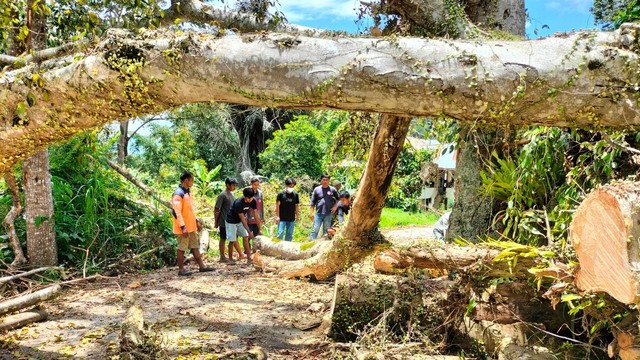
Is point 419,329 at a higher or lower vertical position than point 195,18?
lower

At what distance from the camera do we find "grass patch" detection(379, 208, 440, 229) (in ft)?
62.2

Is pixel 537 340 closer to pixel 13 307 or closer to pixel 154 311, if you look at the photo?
pixel 154 311

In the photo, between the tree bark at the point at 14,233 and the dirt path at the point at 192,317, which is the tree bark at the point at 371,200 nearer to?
the dirt path at the point at 192,317

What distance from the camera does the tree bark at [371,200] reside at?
5426 millimetres

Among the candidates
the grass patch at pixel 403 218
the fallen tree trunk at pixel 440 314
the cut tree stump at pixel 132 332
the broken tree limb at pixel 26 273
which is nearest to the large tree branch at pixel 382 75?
the cut tree stump at pixel 132 332

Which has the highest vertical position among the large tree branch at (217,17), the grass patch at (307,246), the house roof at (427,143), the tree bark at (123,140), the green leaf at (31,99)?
the large tree branch at (217,17)

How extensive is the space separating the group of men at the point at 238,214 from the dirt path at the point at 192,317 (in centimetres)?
72

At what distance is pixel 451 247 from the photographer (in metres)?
4.51

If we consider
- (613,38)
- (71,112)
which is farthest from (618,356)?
(71,112)

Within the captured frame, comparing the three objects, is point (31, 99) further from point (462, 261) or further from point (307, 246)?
point (307, 246)

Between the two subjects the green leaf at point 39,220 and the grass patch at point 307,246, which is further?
the grass patch at point 307,246

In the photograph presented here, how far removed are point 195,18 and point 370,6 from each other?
2573 millimetres

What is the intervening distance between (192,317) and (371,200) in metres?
2.38

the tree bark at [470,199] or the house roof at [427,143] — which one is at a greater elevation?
the house roof at [427,143]
